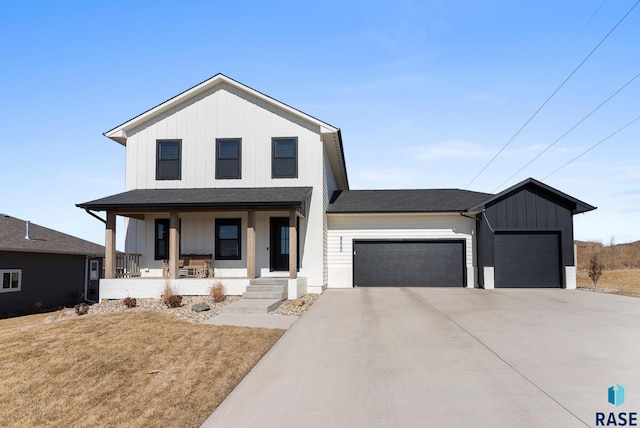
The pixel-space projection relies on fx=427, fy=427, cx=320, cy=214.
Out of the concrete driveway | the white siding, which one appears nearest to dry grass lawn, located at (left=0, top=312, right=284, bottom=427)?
the concrete driveway

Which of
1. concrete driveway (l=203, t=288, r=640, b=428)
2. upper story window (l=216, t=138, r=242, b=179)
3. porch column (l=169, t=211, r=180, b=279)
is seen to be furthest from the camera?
upper story window (l=216, t=138, r=242, b=179)

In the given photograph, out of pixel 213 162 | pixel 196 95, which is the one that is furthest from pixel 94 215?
pixel 196 95

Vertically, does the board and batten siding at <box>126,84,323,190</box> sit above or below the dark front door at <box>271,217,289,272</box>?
above

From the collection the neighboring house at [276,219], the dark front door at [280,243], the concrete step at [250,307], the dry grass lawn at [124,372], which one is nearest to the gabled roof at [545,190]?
the neighboring house at [276,219]

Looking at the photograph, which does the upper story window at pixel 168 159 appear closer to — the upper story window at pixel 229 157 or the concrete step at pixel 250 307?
the upper story window at pixel 229 157

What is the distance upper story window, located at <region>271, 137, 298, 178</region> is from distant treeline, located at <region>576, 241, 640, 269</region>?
82.4ft

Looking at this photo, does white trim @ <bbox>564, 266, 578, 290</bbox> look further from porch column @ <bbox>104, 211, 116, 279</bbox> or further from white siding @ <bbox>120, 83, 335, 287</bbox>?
porch column @ <bbox>104, 211, 116, 279</bbox>

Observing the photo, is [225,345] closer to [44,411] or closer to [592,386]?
[44,411]

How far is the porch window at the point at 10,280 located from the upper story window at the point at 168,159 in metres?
7.11

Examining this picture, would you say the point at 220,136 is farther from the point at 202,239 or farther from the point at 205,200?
the point at 202,239

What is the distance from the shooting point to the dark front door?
16141 mm

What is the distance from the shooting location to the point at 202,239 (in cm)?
1630

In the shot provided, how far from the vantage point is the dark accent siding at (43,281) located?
56.2 feet

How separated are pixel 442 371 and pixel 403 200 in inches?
558
